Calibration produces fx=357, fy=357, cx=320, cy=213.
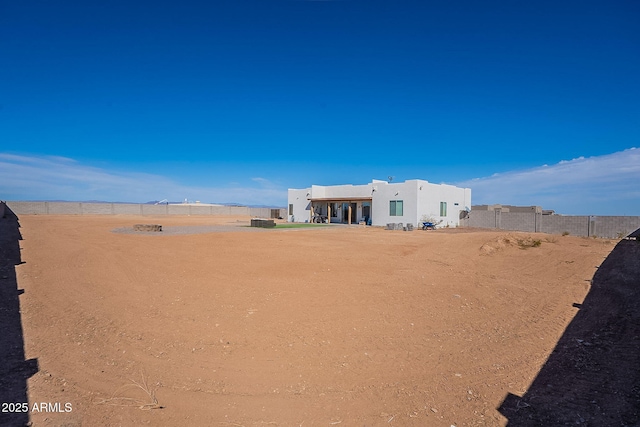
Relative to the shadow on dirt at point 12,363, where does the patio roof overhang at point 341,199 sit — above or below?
above

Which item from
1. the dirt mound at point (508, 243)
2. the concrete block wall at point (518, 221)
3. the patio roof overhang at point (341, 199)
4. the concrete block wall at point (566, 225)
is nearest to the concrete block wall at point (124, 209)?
the patio roof overhang at point (341, 199)

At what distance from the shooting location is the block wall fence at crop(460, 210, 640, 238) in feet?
69.4

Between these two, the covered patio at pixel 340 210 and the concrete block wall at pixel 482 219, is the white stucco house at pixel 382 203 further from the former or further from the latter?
the concrete block wall at pixel 482 219

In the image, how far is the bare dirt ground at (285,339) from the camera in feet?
11.2

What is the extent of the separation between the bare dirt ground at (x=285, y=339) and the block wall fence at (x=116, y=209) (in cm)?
3573

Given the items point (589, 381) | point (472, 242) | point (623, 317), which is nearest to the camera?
point (589, 381)

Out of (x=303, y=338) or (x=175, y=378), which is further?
(x=303, y=338)

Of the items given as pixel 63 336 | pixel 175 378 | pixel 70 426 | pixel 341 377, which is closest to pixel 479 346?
pixel 341 377

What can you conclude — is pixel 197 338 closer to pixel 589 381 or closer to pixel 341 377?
pixel 341 377

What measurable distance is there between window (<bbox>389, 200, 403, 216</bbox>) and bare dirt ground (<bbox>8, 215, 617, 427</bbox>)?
18290 millimetres

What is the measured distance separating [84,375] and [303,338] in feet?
8.60

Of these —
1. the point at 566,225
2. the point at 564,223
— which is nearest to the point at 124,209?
the point at 564,223

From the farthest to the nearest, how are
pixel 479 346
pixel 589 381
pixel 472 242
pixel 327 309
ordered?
pixel 472 242 → pixel 327 309 → pixel 479 346 → pixel 589 381

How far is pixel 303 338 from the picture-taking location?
16.7 ft
